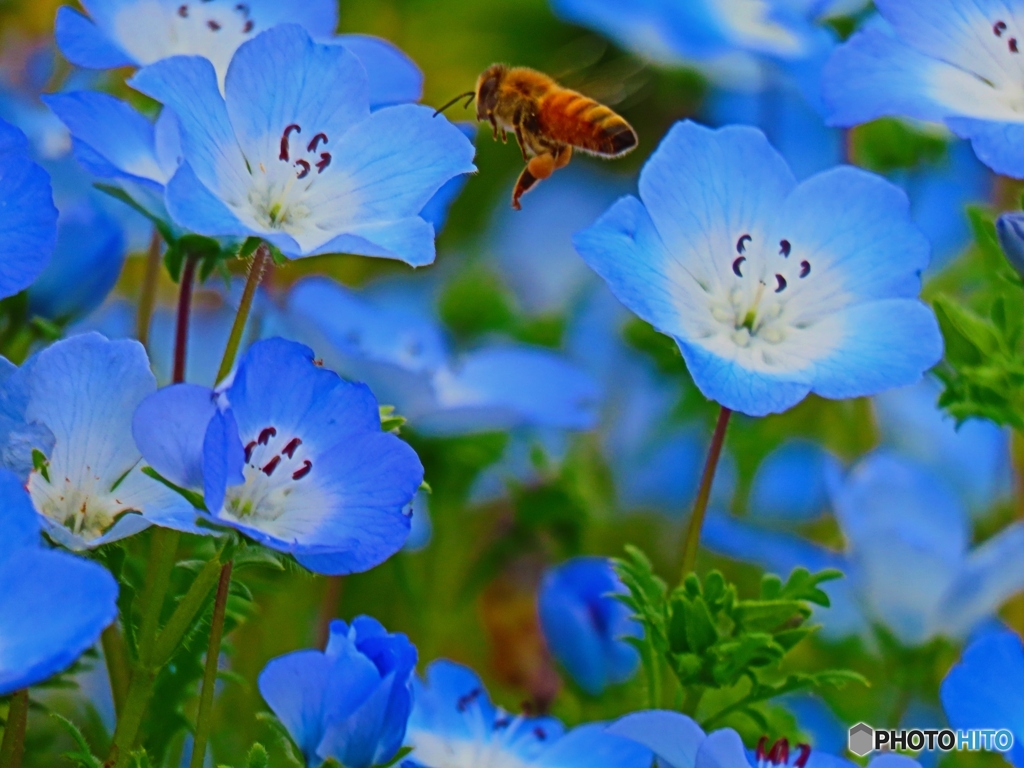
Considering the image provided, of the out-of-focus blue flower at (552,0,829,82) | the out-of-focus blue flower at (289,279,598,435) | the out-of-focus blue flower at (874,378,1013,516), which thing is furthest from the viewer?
the out-of-focus blue flower at (874,378,1013,516)

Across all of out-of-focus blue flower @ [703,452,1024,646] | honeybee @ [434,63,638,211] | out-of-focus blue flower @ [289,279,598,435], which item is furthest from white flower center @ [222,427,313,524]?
out-of-focus blue flower @ [703,452,1024,646]

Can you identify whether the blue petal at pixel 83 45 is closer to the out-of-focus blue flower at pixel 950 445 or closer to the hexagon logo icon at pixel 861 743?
the hexagon logo icon at pixel 861 743

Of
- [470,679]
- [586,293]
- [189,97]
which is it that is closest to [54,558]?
[189,97]

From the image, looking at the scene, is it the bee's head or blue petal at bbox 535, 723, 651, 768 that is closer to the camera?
blue petal at bbox 535, 723, 651, 768

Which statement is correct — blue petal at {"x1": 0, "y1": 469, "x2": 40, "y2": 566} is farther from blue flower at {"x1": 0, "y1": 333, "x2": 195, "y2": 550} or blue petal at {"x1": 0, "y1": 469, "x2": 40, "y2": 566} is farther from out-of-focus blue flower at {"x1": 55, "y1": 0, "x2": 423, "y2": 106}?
out-of-focus blue flower at {"x1": 55, "y1": 0, "x2": 423, "y2": 106}

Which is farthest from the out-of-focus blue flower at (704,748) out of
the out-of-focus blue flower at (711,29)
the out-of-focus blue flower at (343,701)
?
the out-of-focus blue flower at (711,29)

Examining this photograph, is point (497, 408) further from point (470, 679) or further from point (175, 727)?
point (175, 727)

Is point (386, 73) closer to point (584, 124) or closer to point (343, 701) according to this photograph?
point (584, 124)
